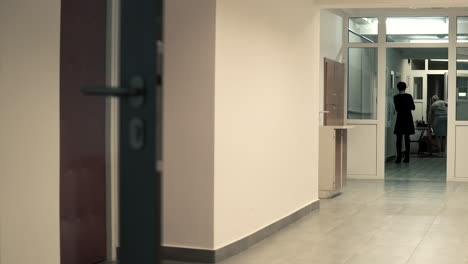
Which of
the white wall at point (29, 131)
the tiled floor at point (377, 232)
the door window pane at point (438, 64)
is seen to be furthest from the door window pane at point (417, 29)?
the white wall at point (29, 131)

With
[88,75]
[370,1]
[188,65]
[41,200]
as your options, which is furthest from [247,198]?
[370,1]

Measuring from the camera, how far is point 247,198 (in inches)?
248

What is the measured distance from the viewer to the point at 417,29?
512 inches

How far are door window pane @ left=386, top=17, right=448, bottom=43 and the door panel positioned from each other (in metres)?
8.16

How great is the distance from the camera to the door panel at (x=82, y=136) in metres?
5.07

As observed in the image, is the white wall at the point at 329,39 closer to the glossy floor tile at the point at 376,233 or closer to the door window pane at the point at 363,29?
the door window pane at the point at 363,29

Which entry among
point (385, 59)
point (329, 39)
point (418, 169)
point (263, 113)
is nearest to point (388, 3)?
point (263, 113)

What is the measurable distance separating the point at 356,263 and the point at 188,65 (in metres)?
2.02

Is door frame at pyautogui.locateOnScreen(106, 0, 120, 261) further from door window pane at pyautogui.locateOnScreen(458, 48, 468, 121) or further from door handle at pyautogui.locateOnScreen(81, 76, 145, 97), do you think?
door window pane at pyautogui.locateOnScreen(458, 48, 468, 121)

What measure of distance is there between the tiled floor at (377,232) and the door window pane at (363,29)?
3.16 metres

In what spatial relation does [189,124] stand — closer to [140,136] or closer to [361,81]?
[140,136]

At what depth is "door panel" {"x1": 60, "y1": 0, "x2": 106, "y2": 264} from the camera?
16.6ft

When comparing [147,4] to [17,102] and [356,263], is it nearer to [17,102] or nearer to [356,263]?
[17,102]

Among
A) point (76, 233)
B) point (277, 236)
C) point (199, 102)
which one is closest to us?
point (76, 233)
